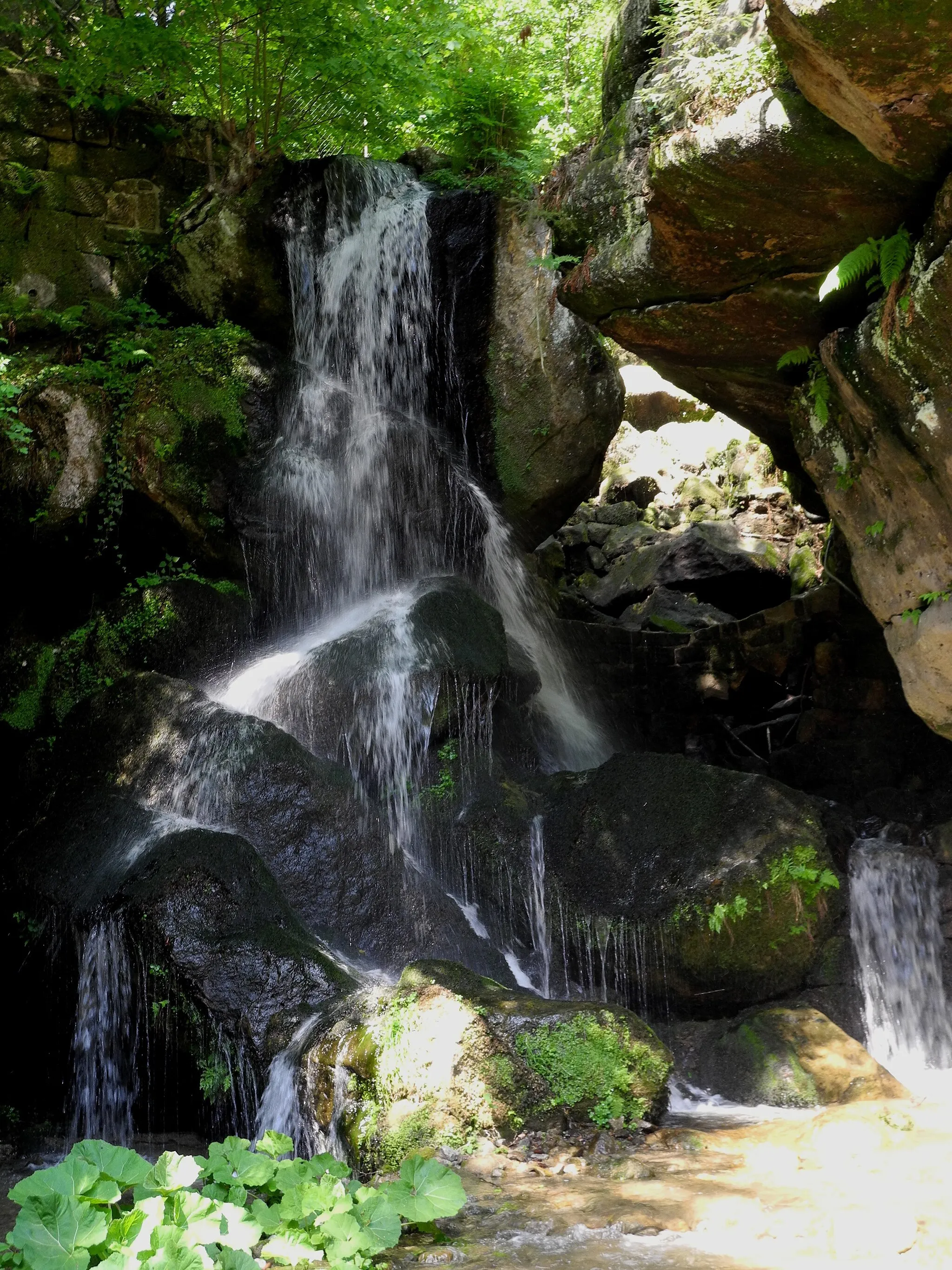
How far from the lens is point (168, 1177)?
325 cm

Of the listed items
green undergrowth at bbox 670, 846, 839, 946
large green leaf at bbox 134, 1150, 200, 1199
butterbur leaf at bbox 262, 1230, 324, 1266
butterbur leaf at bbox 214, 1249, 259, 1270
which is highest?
green undergrowth at bbox 670, 846, 839, 946

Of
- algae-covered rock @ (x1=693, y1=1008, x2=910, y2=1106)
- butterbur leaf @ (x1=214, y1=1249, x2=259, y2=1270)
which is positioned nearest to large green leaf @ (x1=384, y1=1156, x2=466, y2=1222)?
butterbur leaf @ (x1=214, y1=1249, x2=259, y2=1270)

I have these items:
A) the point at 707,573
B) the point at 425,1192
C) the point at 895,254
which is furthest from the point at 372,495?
the point at 425,1192

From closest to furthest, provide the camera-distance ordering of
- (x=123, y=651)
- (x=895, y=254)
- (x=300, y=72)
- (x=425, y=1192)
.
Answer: (x=425, y=1192) → (x=895, y=254) → (x=123, y=651) → (x=300, y=72)

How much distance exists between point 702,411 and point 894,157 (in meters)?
12.5

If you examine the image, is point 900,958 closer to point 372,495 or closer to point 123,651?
point 372,495

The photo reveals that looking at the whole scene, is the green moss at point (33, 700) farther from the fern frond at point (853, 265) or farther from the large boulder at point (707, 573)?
the fern frond at point (853, 265)

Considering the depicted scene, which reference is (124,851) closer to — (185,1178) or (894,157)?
(185,1178)

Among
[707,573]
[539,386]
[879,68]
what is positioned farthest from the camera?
[707,573]

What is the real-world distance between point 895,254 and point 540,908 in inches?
195

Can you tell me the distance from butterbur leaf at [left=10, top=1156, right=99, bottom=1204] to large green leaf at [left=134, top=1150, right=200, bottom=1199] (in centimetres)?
17

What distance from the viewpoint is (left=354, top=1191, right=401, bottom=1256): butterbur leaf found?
3.42 m

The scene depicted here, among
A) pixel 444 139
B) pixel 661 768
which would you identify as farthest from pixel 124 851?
pixel 444 139

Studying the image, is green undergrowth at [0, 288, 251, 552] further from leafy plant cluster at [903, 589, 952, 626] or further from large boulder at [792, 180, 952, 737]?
leafy plant cluster at [903, 589, 952, 626]
